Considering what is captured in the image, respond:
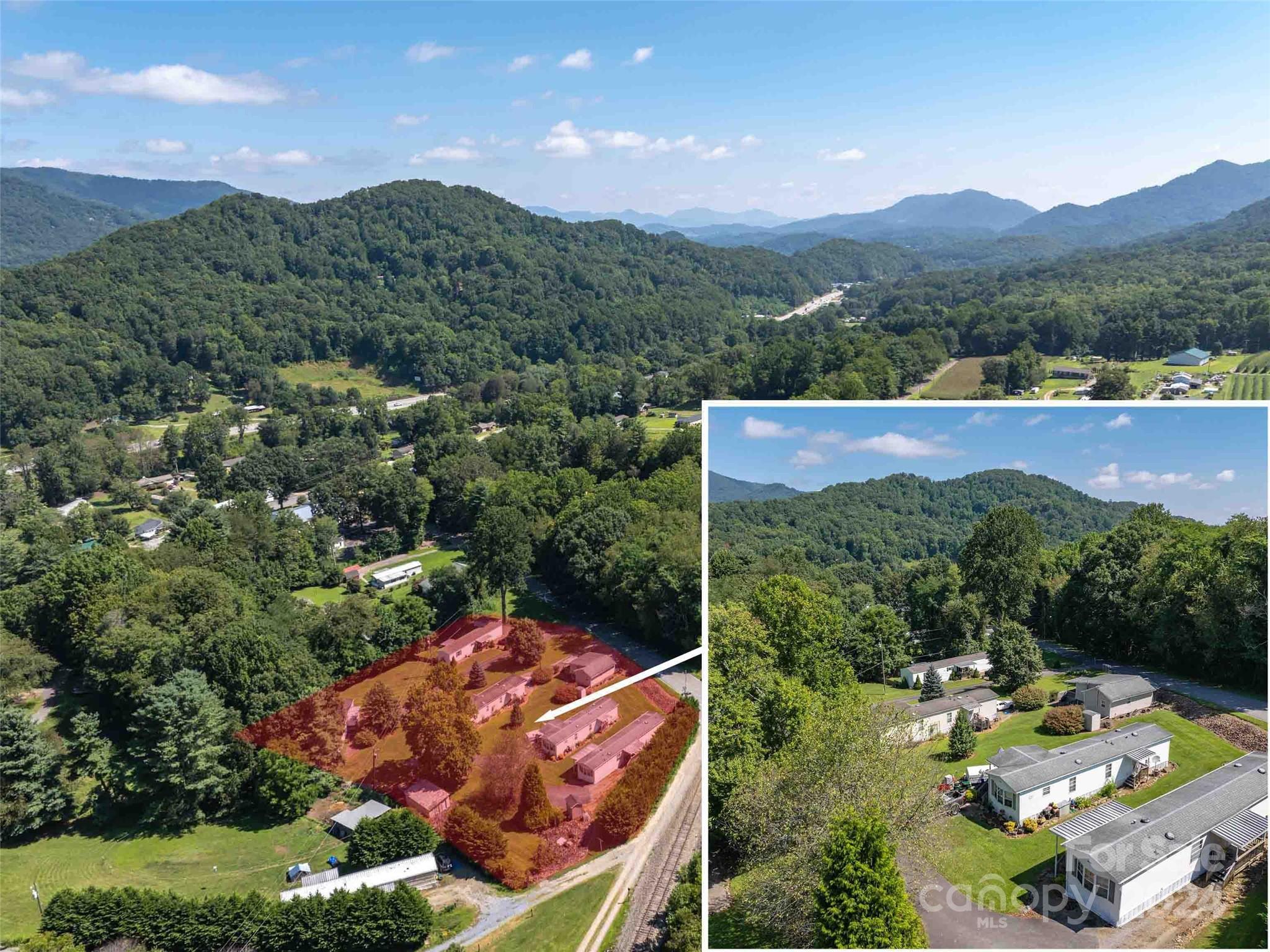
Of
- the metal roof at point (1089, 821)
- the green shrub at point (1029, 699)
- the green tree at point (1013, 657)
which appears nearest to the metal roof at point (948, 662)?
the green tree at point (1013, 657)

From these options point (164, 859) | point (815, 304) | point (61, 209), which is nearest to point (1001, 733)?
point (164, 859)

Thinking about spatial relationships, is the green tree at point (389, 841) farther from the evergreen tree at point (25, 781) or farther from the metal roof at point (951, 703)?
the metal roof at point (951, 703)

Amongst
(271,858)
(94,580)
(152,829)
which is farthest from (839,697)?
(94,580)

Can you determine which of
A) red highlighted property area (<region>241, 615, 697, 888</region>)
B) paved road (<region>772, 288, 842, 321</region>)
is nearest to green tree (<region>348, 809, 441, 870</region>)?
red highlighted property area (<region>241, 615, 697, 888</region>)

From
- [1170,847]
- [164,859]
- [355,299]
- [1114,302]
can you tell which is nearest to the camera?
[1170,847]

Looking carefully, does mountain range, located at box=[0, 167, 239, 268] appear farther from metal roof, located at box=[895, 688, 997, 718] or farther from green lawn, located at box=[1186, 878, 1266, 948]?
green lawn, located at box=[1186, 878, 1266, 948]

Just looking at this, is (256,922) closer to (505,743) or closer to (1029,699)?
(505,743)
